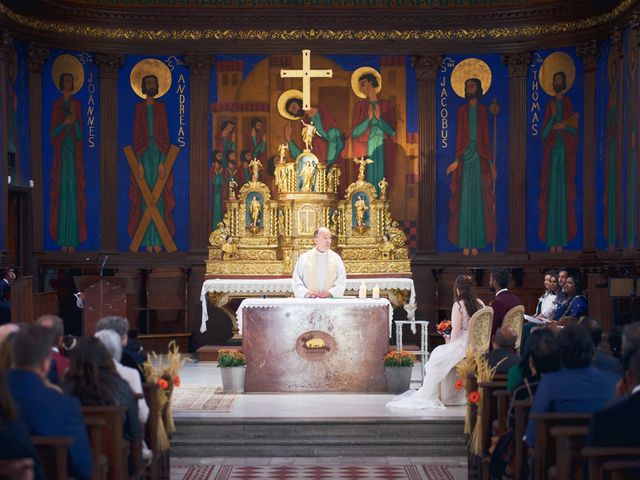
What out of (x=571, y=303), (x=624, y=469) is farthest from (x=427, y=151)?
(x=624, y=469)

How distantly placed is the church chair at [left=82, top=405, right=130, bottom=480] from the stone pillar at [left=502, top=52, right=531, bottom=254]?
1069cm

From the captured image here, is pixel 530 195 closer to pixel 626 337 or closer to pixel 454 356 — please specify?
pixel 454 356

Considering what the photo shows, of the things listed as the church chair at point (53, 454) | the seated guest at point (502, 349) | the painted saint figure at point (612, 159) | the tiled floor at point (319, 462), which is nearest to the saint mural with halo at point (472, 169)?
the painted saint figure at point (612, 159)

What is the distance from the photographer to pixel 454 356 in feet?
34.7

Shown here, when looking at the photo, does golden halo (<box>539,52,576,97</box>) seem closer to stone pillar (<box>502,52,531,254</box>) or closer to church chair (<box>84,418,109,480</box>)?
stone pillar (<box>502,52,531,254</box>)

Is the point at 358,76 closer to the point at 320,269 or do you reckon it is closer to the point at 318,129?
the point at 318,129

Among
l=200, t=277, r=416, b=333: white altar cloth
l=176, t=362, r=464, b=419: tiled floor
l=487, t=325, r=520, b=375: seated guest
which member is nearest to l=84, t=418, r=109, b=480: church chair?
l=487, t=325, r=520, b=375: seated guest

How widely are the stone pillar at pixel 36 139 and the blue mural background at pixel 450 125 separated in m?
5.86

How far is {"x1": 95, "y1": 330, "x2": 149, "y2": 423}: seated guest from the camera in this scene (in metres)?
7.02

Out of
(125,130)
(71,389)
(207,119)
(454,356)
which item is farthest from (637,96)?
(71,389)

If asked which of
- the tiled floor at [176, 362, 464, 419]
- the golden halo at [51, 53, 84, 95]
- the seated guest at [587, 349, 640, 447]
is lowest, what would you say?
the tiled floor at [176, 362, 464, 419]

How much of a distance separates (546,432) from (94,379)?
2.57 metres

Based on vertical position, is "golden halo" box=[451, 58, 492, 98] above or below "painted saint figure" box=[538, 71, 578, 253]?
above

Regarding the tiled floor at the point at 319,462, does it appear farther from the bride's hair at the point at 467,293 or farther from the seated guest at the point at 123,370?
the seated guest at the point at 123,370
